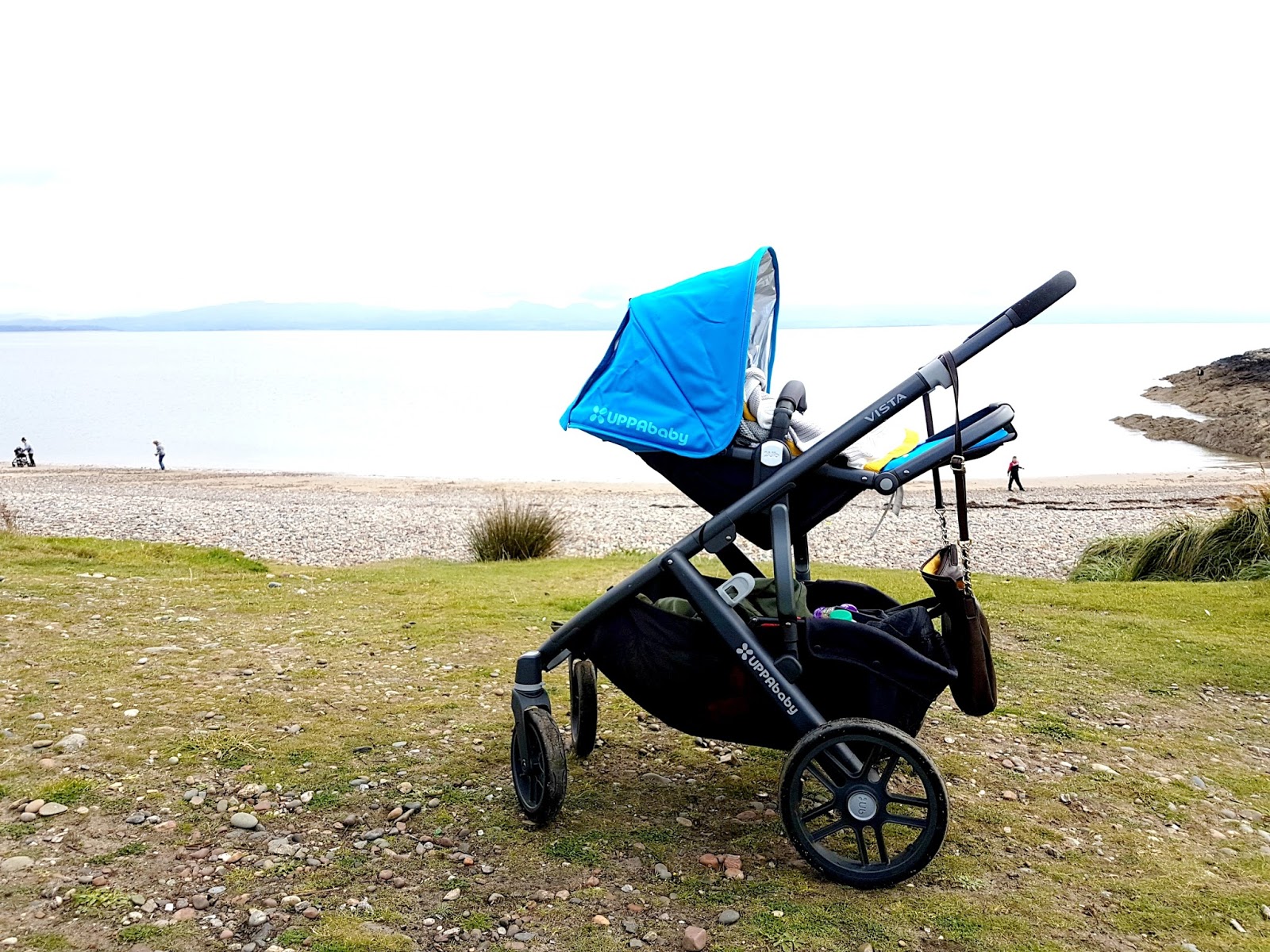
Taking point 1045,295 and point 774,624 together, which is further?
point 774,624

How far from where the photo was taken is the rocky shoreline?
43250 mm

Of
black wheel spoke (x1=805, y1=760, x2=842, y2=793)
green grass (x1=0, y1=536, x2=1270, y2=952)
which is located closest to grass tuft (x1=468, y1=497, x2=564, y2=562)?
green grass (x1=0, y1=536, x2=1270, y2=952)

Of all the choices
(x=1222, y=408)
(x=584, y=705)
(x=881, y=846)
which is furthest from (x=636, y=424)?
(x=1222, y=408)

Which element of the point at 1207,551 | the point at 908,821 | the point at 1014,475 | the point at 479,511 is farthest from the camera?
the point at 1014,475

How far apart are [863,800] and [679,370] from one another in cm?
194

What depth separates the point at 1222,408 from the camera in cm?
5447

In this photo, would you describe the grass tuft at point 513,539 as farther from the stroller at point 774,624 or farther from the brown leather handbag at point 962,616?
the brown leather handbag at point 962,616

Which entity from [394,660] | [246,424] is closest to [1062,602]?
[394,660]

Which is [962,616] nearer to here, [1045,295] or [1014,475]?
[1045,295]

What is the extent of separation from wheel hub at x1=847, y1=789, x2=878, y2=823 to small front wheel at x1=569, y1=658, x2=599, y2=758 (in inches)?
61.9

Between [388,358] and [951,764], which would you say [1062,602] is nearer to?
[951,764]

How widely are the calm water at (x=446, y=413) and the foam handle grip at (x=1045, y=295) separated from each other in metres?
0.97

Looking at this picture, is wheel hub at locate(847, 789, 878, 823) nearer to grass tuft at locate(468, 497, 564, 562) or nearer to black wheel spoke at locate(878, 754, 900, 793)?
black wheel spoke at locate(878, 754, 900, 793)

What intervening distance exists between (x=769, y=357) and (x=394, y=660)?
11.6 feet
